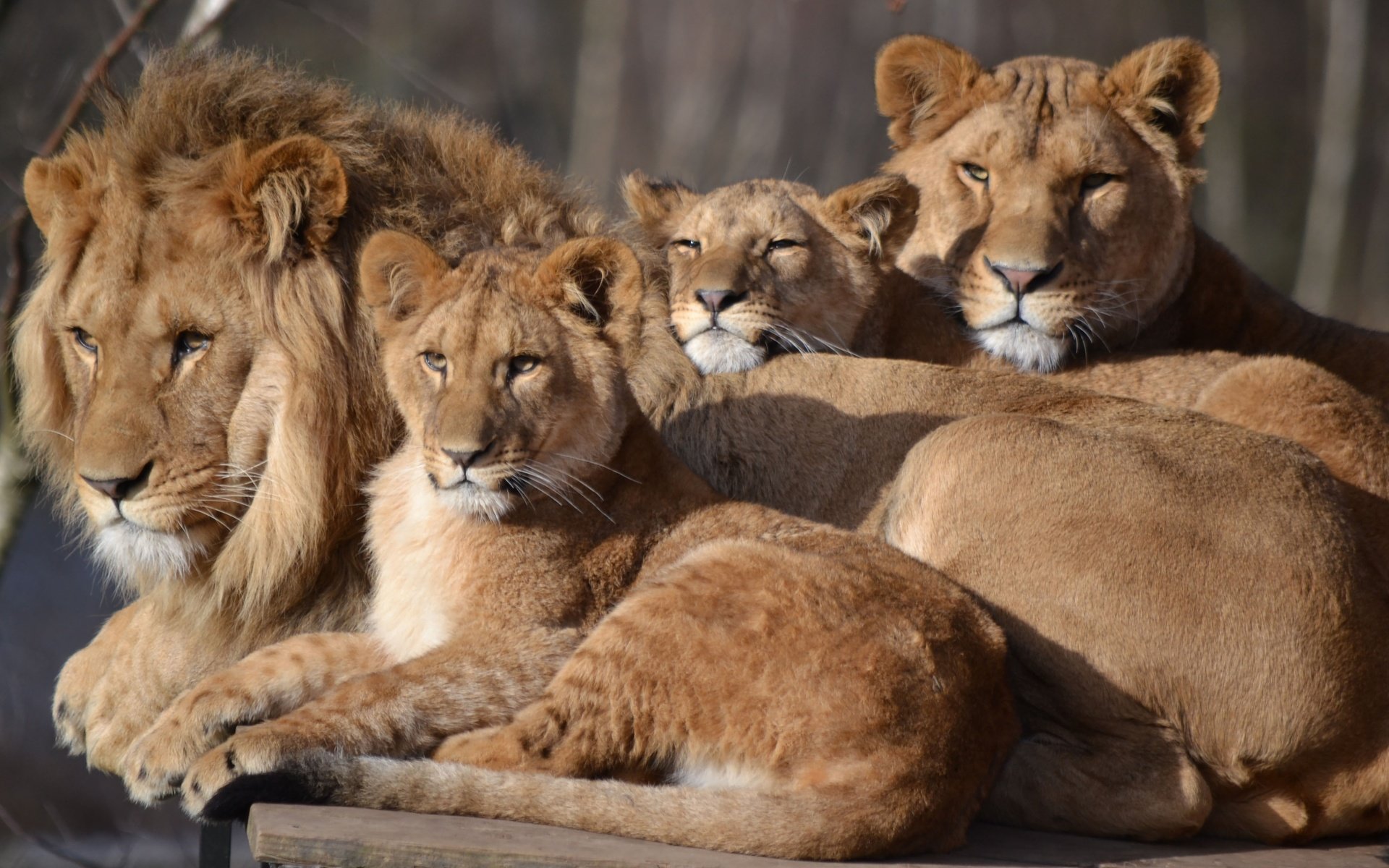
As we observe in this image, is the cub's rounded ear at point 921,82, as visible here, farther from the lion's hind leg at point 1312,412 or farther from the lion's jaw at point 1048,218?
the lion's hind leg at point 1312,412

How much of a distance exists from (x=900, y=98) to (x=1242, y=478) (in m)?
2.24

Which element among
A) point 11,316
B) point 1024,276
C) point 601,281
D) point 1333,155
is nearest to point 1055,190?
point 1024,276

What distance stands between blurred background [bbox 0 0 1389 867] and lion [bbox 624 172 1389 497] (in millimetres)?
10381

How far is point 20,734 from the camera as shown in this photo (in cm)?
785

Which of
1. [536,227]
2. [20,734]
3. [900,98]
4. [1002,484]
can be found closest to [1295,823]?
[1002,484]

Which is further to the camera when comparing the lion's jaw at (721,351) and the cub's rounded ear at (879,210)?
the cub's rounded ear at (879,210)

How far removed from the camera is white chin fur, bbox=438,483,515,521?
329 centimetres

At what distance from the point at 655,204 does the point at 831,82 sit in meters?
12.5

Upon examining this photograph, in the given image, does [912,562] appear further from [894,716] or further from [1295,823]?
[1295,823]

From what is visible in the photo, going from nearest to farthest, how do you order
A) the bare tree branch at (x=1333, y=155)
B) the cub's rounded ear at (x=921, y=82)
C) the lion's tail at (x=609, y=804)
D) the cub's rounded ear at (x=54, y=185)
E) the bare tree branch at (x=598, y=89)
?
1. the lion's tail at (x=609, y=804)
2. the cub's rounded ear at (x=54, y=185)
3. the cub's rounded ear at (x=921, y=82)
4. the bare tree branch at (x=598, y=89)
5. the bare tree branch at (x=1333, y=155)

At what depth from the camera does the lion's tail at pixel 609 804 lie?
2.75 metres

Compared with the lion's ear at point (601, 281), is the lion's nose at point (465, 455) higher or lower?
lower

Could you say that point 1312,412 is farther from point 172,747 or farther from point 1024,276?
point 172,747

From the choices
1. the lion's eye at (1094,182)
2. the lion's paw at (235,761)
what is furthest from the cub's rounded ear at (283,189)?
the lion's eye at (1094,182)
